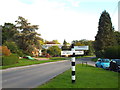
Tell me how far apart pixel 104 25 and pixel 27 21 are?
82.8 ft

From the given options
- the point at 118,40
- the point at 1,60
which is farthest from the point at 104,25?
the point at 1,60

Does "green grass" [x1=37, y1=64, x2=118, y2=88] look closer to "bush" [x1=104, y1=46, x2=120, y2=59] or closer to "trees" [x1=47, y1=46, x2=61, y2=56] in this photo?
"bush" [x1=104, y1=46, x2=120, y2=59]

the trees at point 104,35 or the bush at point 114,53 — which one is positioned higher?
the trees at point 104,35

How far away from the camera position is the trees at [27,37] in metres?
67.1

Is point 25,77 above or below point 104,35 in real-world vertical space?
below

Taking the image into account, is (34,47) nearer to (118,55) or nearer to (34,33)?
(34,33)

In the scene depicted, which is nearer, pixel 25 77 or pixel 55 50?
pixel 25 77

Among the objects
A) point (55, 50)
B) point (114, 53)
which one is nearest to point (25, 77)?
point (114, 53)

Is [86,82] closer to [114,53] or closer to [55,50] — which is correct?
[114,53]

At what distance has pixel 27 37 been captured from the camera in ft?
220

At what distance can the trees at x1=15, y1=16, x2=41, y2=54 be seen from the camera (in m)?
67.1

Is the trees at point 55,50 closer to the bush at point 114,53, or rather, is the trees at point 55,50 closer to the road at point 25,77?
the bush at point 114,53

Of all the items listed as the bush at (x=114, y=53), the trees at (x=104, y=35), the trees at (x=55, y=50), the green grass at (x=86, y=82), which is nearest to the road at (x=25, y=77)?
the green grass at (x=86, y=82)

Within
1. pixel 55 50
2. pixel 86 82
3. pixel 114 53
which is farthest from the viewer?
pixel 55 50
